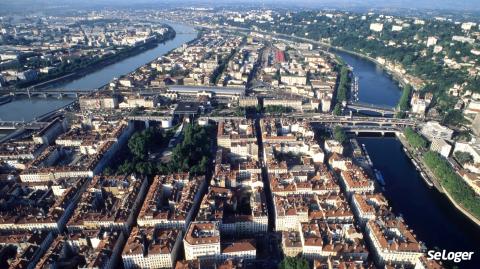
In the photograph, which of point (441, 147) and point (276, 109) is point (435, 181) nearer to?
point (441, 147)

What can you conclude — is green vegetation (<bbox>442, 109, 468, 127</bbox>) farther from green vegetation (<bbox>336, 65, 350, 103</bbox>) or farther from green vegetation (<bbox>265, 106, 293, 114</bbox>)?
green vegetation (<bbox>265, 106, 293, 114</bbox>)

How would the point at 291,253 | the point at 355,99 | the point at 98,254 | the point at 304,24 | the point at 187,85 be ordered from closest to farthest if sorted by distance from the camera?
the point at 98,254 < the point at 291,253 < the point at 355,99 < the point at 187,85 < the point at 304,24

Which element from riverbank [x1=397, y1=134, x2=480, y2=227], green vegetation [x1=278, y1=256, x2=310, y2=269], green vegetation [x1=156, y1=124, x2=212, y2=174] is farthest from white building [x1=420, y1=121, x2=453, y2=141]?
green vegetation [x1=278, y1=256, x2=310, y2=269]

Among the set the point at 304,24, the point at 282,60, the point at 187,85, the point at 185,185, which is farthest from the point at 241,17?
the point at 185,185

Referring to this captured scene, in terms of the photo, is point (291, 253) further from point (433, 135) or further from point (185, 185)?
point (433, 135)

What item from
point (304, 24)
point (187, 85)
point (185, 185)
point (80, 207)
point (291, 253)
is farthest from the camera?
point (304, 24)
